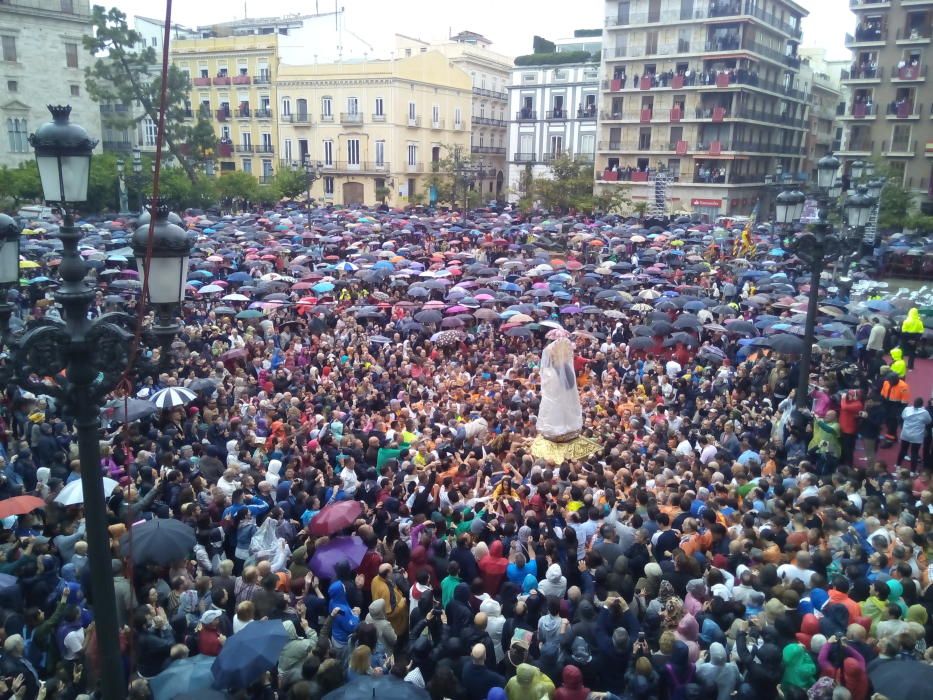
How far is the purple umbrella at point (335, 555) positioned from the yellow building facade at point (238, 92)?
5677 centimetres

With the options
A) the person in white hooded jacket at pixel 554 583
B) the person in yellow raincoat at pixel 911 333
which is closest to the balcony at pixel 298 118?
the person in yellow raincoat at pixel 911 333

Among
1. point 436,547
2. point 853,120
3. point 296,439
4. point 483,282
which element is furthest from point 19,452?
point 853,120

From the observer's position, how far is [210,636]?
22.3 feet

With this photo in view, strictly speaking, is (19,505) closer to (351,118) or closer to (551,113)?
(351,118)

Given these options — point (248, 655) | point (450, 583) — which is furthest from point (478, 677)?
point (248, 655)

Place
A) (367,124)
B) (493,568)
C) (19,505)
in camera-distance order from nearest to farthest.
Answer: (493,568) → (19,505) → (367,124)

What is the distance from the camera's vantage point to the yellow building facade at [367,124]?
57.5 metres

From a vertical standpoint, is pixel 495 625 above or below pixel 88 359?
below

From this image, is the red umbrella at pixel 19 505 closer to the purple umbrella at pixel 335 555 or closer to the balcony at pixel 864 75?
the purple umbrella at pixel 335 555

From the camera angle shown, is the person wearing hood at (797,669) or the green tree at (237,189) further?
the green tree at (237,189)

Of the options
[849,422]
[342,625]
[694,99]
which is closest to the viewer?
[342,625]

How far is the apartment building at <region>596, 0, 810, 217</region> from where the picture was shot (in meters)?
51.2

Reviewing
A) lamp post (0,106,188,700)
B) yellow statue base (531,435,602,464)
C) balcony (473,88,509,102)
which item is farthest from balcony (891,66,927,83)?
lamp post (0,106,188,700)

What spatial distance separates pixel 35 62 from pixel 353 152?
21499 millimetres
